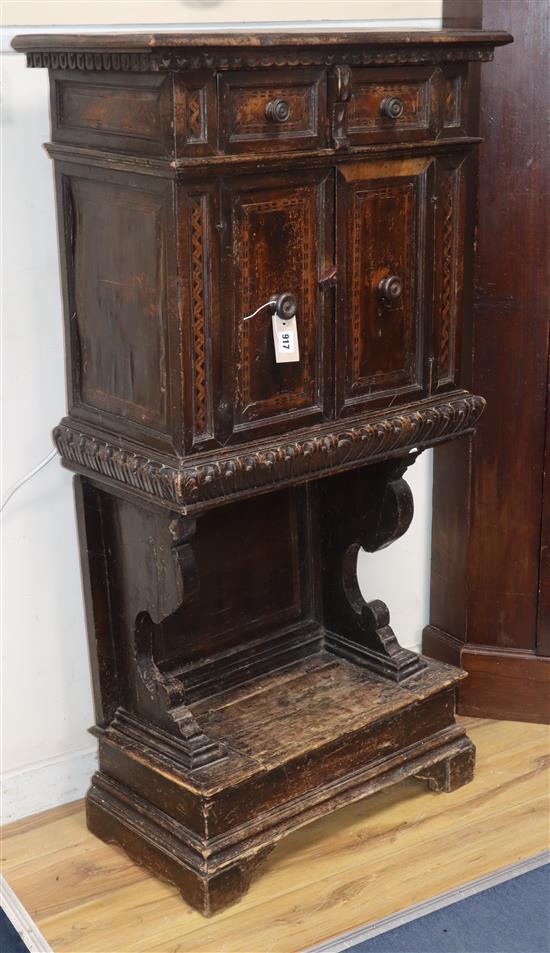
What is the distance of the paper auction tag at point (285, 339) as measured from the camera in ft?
7.29

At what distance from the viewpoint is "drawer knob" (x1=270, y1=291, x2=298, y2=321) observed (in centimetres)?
219

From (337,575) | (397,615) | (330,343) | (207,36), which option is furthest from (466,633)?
(207,36)

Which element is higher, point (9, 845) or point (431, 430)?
point (431, 430)

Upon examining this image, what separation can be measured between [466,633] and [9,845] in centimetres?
122

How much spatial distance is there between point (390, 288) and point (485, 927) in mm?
Result: 1268

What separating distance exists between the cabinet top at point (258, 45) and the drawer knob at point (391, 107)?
0.23 ft

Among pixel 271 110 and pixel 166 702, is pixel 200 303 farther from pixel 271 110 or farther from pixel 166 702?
pixel 166 702

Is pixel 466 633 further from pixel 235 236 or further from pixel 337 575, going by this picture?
pixel 235 236

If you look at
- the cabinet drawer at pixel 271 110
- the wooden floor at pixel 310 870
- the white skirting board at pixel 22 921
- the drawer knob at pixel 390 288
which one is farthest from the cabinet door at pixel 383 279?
the white skirting board at pixel 22 921

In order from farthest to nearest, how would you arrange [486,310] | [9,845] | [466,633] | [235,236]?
1. [466,633]
2. [486,310]
3. [9,845]
4. [235,236]

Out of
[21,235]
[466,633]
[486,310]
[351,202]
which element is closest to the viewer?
[351,202]

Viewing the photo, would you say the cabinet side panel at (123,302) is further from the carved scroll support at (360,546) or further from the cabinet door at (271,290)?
the carved scroll support at (360,546)

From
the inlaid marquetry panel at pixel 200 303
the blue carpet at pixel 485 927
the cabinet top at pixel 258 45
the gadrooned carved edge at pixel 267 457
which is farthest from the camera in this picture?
the blue carpet at pixel 485 927

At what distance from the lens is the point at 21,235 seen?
2473 millimetres
